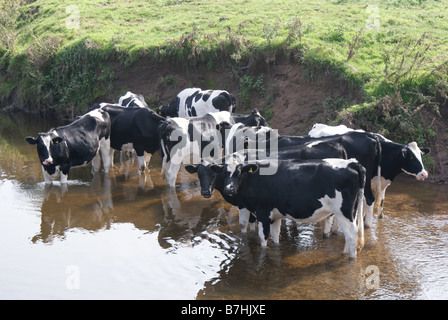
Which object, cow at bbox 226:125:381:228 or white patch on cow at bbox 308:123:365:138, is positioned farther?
white patch on cow at bbox 308:123:365:138

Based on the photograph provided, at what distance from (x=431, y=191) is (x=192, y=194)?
566 centimetres

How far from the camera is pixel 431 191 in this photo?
1281cm

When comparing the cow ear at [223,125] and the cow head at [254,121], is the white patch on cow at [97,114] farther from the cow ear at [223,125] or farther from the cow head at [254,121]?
the cow head at [254,121]

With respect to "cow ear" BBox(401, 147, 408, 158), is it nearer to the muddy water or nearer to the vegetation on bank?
the muddy water

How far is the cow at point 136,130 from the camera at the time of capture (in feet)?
47.5

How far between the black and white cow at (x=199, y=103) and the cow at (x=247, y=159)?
6092mm

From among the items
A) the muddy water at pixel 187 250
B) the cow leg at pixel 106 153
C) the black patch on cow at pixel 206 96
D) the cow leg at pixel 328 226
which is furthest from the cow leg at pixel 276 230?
the black patch on cow at pixel 206 96

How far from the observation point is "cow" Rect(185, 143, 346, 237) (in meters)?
10.3

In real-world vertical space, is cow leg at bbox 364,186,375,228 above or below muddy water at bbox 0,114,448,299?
above

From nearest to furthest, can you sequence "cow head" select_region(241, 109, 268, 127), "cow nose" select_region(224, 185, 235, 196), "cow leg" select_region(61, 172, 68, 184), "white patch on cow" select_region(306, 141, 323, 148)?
"cow nose" select_region(224, 185, 235, 196), "white patch on cow" select_region(306, 141, 323, 148), "cow leg" select_region(61, 172, 68, 184), "cow head" select_region(241, 109, 268, 127)

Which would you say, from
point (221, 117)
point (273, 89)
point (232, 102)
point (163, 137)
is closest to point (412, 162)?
point (221, 117)

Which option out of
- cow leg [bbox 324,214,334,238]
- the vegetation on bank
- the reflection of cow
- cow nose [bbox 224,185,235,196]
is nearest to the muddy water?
the reflection of cow

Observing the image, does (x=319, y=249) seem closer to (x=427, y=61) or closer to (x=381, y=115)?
(x=381, y=115)

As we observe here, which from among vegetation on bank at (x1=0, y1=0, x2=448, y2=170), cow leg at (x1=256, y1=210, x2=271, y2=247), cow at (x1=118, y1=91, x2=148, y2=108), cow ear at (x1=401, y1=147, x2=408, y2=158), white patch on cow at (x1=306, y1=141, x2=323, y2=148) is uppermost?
vegetation on bank at (x1=0, y1=0, x2=448, y2=170)
